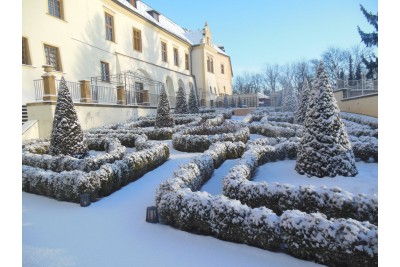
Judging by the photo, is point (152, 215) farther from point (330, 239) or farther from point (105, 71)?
point (105, 71)

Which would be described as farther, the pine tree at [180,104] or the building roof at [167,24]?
the building roof at [167,24]

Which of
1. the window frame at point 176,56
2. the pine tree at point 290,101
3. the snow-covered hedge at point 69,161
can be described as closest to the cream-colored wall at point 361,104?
the pine tree at point 290,101

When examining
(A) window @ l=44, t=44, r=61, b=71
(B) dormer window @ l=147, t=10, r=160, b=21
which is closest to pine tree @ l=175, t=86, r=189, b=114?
(A) window @ l=44, t=44, r=61, b=71

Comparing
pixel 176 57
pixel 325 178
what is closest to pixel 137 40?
pixel 176 57

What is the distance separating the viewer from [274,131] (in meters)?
9.57

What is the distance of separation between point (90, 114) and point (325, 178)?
1058 centimetres

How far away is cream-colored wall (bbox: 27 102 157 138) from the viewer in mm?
10016

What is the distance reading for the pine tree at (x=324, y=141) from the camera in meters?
4.65

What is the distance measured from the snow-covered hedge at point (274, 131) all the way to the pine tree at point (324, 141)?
3812 mm

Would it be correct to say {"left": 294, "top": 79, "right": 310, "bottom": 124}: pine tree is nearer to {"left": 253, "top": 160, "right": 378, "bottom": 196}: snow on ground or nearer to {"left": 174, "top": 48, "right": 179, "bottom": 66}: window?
{"left": 253, "top": 160, "right": 378, "bottom": 196}: snow on ground

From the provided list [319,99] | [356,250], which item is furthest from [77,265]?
[319,99]

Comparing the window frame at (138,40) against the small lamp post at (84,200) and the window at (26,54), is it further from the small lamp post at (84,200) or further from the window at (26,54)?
the small lamp post at (84,200)

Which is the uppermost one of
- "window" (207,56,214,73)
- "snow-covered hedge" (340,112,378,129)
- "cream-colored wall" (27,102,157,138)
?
"window" (207,56,214,73)

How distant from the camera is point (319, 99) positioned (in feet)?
16.3
